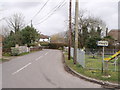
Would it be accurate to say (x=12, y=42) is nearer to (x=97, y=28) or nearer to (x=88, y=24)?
(x=88, y=24)

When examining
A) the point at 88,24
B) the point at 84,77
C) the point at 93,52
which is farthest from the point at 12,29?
the point at 84,77

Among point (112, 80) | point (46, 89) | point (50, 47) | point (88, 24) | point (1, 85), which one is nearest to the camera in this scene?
point (46, 89)

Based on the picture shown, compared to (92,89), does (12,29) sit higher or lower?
higher

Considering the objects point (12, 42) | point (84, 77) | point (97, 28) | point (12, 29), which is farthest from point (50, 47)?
point (84, 77)

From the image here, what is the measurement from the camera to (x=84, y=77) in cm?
867

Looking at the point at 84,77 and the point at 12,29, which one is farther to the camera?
the point at 12,29

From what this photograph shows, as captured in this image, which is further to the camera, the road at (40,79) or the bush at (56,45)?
the bush at (56,45)

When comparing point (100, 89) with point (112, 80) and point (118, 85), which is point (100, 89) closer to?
point (118, 85)

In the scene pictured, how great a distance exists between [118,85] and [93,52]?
1653cm

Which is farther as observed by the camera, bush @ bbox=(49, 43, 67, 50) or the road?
bush @ bbox=(49, 43, 67, 50)

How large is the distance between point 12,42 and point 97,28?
68.6 feet

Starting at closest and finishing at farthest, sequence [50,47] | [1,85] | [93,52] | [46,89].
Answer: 1. [46,89]
2. [1,85]
3. [93,52]
4. [50,47]

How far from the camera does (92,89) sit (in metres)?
6.63

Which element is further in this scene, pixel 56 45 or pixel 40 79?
pixel 56 45
